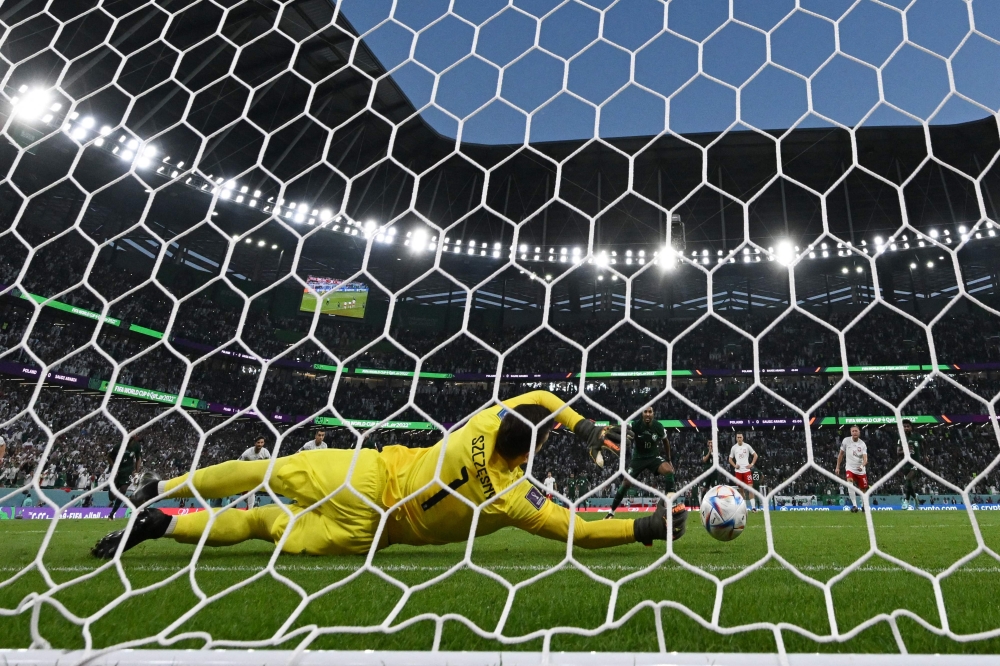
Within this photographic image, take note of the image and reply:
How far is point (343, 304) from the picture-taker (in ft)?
86.1

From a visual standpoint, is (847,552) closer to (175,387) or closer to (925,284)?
(175,387)

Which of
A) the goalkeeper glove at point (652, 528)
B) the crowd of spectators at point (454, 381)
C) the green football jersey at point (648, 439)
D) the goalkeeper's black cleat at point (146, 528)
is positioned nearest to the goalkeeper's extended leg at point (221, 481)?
the goalkeeper's black cleat at point (146, 528)

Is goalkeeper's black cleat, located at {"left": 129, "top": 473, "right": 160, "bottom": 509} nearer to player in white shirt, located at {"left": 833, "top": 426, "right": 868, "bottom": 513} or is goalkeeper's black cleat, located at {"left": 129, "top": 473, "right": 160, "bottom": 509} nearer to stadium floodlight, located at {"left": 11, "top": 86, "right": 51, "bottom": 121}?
stadium floodlight, located at {"left": 11, "top": 86, "right": 51, "bottom": 121}

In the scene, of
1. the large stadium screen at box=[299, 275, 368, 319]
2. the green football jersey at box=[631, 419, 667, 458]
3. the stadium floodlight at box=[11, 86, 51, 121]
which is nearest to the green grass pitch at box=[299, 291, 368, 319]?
the large stadium screen at box=[299, 275, 368, 319]

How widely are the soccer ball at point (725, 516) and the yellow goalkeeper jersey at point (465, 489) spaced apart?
1.98ft

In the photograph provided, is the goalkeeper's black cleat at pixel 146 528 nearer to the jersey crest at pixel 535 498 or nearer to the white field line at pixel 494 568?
the white field line at pixel 494 568

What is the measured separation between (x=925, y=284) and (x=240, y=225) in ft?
95.8

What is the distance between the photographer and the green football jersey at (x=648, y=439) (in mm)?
6457

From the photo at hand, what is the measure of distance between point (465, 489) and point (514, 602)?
44.9 inches

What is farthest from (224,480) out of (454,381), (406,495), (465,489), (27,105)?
(454,381)

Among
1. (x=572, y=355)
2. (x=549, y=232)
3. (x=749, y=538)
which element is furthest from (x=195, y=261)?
(x=749, y=538)

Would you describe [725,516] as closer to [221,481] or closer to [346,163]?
[221,481]

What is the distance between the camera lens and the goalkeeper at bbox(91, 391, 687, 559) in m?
2.86

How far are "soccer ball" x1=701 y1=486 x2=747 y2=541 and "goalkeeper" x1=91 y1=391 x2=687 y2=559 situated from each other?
0.76 feet
